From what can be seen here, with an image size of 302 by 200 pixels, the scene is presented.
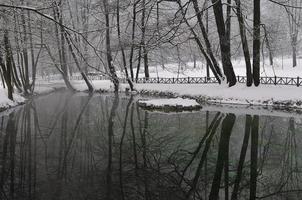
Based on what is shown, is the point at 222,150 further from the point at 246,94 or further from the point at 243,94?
the point at 243,94

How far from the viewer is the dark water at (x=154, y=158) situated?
892 cm

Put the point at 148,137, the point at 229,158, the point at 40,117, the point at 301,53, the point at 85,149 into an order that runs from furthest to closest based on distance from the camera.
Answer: the point at 301,53 → the point at 40,117 → the point at 148,137 → the point at 85,149 → the point at 229,158

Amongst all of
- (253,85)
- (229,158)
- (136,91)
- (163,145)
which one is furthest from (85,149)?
(136,91)

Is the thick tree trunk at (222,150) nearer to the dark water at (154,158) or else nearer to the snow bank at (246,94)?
the dark water at (154,158)

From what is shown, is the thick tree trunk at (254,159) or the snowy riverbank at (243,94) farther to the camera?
the snowy riverbank at (243,94)

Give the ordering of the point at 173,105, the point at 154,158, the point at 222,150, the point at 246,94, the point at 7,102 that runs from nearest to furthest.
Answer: the point at 154,158
the point at 222,150
the point at 173,105
the point at 246,94
the point at 7,102

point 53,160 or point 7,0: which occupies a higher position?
point 7,0

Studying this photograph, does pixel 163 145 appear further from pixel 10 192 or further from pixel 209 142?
pixel 10 192

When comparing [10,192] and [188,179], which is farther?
[188,179]

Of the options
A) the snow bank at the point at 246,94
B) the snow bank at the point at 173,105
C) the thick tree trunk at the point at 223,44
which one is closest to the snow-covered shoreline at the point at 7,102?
the snow bank at the point at 173,105

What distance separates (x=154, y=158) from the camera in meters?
12.1

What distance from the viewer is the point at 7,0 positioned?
27094 millimetres

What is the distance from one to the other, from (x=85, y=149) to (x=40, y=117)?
10933 mm

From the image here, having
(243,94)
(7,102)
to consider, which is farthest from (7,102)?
(243,94)
